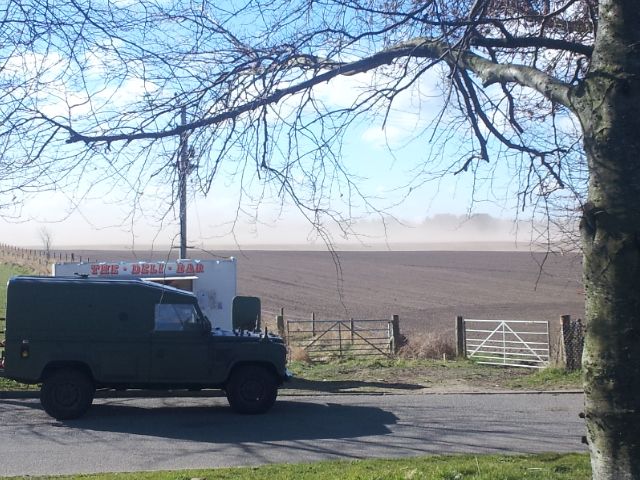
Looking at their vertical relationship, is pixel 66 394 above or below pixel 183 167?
below

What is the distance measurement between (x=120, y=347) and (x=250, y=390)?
2.25 meters

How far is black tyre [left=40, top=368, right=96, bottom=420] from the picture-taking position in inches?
532

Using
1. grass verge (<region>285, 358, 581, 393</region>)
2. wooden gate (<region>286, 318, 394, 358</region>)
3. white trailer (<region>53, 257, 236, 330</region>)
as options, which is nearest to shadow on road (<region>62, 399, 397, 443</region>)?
grass verge (<region>285, 358, 581, 393</region>)

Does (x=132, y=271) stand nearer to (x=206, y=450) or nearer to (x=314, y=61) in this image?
(x=206, y=450)

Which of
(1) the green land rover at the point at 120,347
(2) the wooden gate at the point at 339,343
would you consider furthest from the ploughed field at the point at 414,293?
(1) the green land rover at the point at 120,347

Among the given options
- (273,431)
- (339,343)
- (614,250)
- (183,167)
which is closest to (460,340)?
(339,343)

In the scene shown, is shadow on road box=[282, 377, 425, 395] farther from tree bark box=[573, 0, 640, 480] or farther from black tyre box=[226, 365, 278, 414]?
tree bark box=[573, 0, 640, 480]

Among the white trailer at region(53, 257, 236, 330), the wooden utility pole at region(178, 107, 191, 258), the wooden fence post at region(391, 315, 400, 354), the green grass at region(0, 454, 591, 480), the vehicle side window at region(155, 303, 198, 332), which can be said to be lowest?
the green grass at region(0, 454, 591, 480)

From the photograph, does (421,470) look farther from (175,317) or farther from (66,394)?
(66,394)

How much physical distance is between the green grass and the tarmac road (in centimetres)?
101

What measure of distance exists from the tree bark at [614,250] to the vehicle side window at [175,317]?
1033 cm

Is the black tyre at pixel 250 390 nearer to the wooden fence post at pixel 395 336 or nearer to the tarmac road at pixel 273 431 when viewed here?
the tarmac road at pixel 273 431

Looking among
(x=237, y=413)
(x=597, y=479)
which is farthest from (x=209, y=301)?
(x=597, y=479)

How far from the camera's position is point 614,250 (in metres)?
4.35
